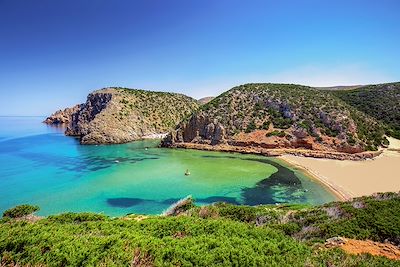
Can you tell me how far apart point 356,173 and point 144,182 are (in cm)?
2501

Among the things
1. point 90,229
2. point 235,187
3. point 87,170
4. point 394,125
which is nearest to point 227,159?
point 235,187

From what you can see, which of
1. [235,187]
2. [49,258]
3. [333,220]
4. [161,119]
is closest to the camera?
[49,258]

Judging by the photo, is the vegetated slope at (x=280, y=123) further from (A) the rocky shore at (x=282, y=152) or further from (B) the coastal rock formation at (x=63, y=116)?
(B) the coastal rock formation at (x=63, y=116)

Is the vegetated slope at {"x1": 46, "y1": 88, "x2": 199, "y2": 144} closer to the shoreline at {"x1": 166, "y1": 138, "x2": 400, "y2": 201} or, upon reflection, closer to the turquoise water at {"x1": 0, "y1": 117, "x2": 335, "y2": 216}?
the turquoise water at {"x1": 0, "y1": 117, "x2": 335, "y2": 216}

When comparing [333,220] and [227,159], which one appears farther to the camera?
[227,159]

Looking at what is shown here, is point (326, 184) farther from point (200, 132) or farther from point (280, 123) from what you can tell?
point (200, 132)

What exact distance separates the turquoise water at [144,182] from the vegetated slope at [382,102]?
40.0 m

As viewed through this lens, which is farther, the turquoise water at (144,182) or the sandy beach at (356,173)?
the sandy beach at (356,173)

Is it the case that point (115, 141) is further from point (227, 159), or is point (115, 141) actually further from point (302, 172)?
point (302, 172)

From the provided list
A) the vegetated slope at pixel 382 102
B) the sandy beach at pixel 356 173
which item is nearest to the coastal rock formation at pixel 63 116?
the vegetated slope at pixel 382 102

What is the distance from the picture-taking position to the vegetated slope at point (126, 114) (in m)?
71.4

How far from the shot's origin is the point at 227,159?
46.3 m

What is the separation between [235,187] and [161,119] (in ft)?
208

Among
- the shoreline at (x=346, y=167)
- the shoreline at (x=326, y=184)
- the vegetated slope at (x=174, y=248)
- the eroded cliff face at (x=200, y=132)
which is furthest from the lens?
the eroded cliff face at (x=200, y=132)
